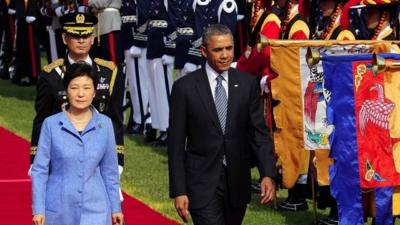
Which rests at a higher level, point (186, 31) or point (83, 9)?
point (186, 31)

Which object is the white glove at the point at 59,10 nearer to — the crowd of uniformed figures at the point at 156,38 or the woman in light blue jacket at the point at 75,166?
the crowd of uniformed figures at the point at 156,38

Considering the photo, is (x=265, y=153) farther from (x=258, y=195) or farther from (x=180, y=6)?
(x=180, y=6)

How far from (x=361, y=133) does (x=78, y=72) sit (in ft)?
7.25

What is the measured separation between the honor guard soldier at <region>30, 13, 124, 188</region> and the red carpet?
9.53 ft

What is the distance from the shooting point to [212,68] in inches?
350

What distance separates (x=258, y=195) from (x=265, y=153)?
4.58 m

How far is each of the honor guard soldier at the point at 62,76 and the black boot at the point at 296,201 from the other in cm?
341

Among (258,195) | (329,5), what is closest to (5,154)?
(258,195)

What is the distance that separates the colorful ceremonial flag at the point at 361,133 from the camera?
9.36 m

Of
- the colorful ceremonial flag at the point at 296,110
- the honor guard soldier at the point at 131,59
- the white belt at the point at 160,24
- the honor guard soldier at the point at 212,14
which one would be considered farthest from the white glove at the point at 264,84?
the honor guard soldier at the point at 131,59

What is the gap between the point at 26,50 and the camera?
23.8 m

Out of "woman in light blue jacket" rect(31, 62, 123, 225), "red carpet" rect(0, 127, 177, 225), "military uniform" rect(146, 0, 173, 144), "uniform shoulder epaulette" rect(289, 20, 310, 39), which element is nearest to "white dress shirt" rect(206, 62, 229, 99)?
"woman in light blue jacket" rect(31, 62, 123, 225)

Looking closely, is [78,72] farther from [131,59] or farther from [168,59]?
[131,59]

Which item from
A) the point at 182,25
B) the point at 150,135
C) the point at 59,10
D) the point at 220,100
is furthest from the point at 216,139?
the point at 59,10
